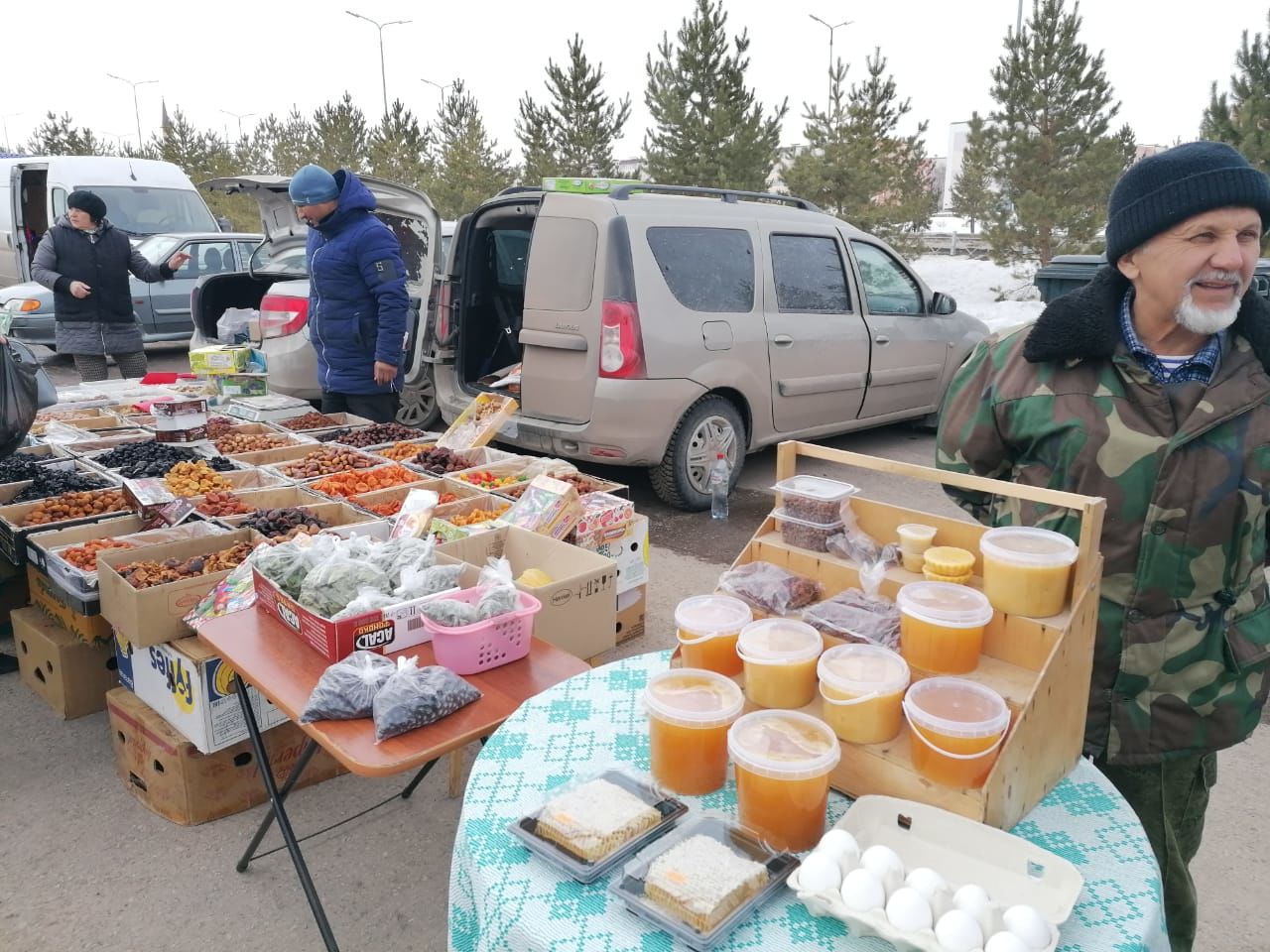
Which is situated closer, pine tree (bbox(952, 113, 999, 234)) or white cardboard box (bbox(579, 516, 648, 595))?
white cardboard box (bbox(579, 516, 648, 595))

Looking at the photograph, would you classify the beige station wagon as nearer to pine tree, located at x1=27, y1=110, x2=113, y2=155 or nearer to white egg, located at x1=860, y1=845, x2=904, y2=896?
white egg, located at x1=860, y1=845, x2=904, y2=896

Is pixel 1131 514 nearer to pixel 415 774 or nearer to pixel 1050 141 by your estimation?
pixel 415 774

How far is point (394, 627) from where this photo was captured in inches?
93.4

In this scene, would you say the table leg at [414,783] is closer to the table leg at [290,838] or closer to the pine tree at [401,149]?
the table leg at [290,838]

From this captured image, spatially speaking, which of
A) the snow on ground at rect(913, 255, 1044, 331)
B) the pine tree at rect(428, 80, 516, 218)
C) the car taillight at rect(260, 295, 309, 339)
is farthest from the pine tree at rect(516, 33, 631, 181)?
the car taillight at rect(260, 295, 309, 339)

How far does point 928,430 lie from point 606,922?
25.4 ft

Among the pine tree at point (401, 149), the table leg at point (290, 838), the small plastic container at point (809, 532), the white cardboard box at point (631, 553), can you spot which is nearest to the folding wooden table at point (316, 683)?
the table leg at point (290, 838)

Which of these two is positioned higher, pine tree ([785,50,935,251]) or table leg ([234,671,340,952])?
pine tree ([785,50,935,251])

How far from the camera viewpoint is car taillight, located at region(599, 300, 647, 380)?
17.4 feet

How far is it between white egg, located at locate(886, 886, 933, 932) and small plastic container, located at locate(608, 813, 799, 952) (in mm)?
175

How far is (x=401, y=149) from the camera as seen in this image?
29781 millimetres

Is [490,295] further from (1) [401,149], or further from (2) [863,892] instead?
(1) [401,149]

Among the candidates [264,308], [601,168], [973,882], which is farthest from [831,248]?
[601,168]

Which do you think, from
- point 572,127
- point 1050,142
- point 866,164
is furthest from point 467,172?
point 1050,142
